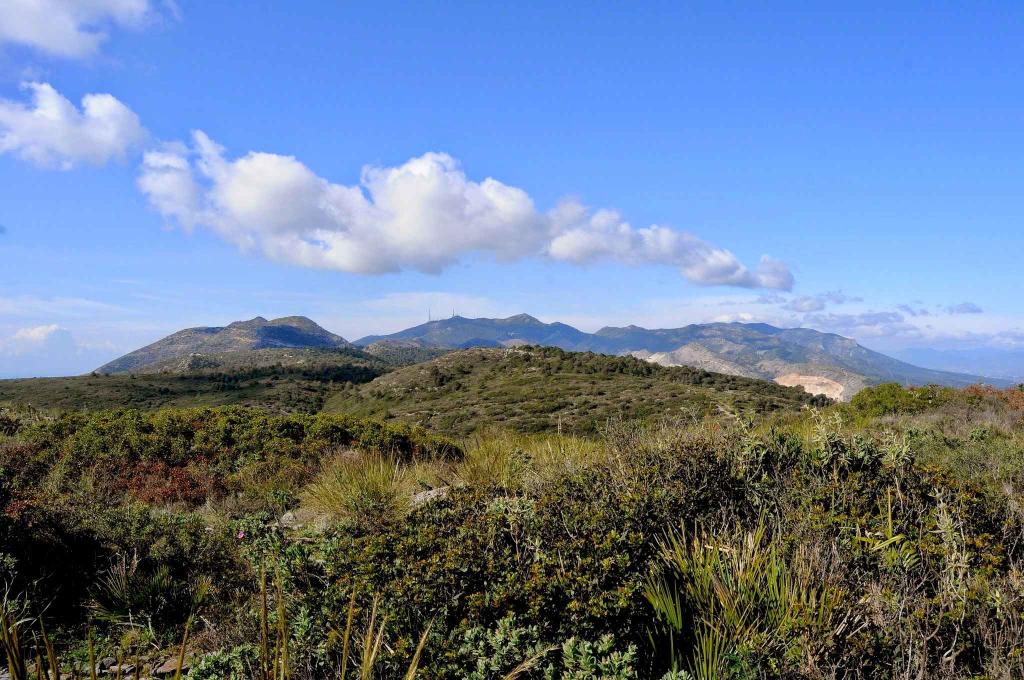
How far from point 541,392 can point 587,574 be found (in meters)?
38.1

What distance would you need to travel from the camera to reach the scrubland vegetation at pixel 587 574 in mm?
2672

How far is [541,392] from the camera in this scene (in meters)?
41.0

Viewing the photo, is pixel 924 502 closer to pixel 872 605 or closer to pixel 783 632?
pixel 872 605

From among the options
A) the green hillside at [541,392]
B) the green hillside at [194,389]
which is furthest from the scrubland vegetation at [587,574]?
the green hillside at [194,389]

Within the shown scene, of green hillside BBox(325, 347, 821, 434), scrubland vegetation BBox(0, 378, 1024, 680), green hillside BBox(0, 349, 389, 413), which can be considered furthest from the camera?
green hillside BBox(0, 349, 389, 413)

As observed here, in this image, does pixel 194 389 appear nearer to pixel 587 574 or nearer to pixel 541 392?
pixel 541 392

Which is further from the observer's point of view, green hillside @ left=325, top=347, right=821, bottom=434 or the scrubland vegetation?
green hillside @ left=325, top=347, right=821, bottom=434

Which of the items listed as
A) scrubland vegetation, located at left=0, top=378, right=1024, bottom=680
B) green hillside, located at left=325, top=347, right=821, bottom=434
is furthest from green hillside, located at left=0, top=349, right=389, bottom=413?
scrubland vegetation, located at left=0, top=378, right=1024, bottom=680

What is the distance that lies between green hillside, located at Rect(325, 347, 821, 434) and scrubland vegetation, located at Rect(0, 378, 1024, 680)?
1984cm

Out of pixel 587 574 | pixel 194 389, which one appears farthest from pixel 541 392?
pixel 194 389

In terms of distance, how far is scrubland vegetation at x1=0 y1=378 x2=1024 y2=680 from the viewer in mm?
2672

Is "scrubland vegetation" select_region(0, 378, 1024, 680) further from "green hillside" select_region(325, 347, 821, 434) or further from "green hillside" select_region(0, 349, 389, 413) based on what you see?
"green hillside" select_region(0, 349, 389, 413)

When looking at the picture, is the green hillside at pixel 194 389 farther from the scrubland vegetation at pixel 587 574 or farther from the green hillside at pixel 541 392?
the scrubland vegetation at pixel 587 574

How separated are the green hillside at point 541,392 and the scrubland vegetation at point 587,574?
65.1 ft
